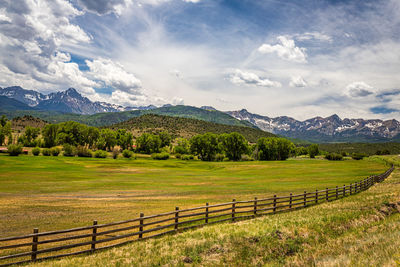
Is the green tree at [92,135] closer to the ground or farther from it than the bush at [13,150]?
farther from it

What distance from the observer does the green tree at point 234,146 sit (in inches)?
5310

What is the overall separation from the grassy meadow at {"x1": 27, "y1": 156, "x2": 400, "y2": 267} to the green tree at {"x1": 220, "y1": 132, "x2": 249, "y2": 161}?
118 m

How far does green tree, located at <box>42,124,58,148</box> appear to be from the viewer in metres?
142

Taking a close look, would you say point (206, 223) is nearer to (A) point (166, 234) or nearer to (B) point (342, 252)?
(A) point (166, 234)

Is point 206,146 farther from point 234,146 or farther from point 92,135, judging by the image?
point 92,135

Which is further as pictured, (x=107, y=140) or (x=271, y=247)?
(x=107, y=140)

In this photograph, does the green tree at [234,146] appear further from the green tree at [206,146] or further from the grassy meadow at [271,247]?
the grassy meadow at [271,247]

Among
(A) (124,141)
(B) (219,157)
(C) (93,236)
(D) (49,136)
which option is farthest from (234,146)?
(C) (93,236)

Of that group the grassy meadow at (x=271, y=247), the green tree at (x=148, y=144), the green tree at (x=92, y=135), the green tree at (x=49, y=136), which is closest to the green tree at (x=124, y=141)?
the green tree at (x=148, y=144)

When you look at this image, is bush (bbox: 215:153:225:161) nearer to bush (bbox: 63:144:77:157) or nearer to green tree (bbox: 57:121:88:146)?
bush (bbox: 63:144:77:157)

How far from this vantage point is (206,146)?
133750 mm

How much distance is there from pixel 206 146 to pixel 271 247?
12063 cm

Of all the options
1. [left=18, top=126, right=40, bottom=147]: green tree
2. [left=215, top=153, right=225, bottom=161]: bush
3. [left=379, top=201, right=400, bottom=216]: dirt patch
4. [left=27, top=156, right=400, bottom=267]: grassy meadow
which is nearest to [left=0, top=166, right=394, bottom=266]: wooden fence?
[left=27, top=156, right=400, bottom=267]: grassy meadow

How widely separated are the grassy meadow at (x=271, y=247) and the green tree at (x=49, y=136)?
492ft
